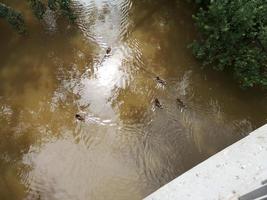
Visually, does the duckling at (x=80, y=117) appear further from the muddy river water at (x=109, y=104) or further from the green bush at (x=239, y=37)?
the green bush at (x=239, y=37)

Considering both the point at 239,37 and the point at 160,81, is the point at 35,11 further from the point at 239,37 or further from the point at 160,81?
the point at 239,37

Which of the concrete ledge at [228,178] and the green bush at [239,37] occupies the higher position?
the green bush at [239,37]

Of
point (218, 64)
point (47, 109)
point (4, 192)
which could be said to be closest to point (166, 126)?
point (218, 64)

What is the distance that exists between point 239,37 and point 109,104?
8.37 feet

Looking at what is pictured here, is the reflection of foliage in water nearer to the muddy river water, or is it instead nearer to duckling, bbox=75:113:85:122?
the muddy river water

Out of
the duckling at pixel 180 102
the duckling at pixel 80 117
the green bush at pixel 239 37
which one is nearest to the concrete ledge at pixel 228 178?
the green bush at pixel 239 37

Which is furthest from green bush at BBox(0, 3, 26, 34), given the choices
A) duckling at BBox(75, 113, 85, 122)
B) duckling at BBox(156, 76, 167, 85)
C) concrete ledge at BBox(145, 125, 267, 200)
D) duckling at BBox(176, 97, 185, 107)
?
concrete ledge at BBox(145, 125, 267, 200)

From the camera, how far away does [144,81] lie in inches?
289

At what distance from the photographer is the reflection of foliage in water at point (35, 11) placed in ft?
22.7

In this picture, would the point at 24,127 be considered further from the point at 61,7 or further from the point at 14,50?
the point at 61,7

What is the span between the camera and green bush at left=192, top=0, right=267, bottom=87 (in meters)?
6.60

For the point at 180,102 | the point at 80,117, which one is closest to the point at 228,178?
the point at 180,102

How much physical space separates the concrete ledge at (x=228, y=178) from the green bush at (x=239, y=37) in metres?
1.77

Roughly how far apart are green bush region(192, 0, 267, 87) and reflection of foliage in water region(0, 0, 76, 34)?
2444mm
